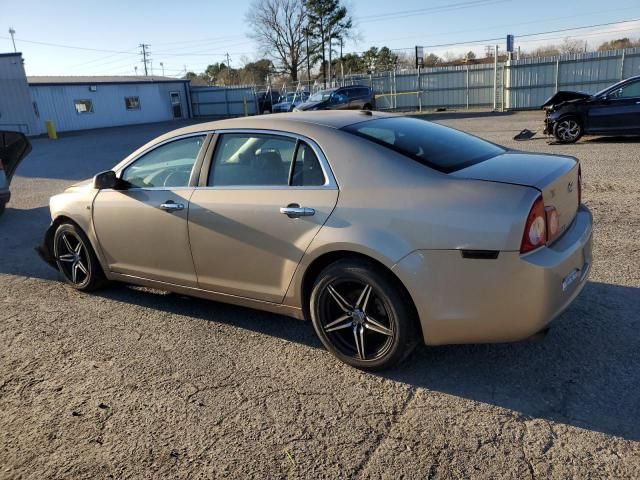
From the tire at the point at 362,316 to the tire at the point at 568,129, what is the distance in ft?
39.2

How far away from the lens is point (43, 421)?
10.2ft

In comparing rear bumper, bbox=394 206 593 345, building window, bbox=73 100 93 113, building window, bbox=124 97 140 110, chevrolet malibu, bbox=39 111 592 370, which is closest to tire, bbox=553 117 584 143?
chevrolet malibu, bbox=39 111 592 370

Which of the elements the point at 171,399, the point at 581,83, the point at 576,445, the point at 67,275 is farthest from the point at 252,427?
the point at 581,83

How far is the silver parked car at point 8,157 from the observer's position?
8852mm

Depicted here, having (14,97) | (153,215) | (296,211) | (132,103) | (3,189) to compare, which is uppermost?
(14,97)

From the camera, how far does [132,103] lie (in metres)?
41.4

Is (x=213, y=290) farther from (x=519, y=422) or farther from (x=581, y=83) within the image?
(x=581, y=83)

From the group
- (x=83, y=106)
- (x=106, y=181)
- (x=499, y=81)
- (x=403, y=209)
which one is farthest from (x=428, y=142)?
(x=83, y=106)

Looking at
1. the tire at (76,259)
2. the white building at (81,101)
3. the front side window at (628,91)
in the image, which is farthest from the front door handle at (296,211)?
the white building at (81,101)

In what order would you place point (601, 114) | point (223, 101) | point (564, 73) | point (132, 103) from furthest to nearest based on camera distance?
point (223, 101)
point (132, 103)
point (564, 73)
point (601, 114)

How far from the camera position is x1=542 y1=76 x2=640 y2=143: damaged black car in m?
12.3

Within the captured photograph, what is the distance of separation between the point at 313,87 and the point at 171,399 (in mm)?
35318

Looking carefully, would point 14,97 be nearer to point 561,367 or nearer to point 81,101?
point 81,101

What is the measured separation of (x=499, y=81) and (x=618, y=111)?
17061 mm
